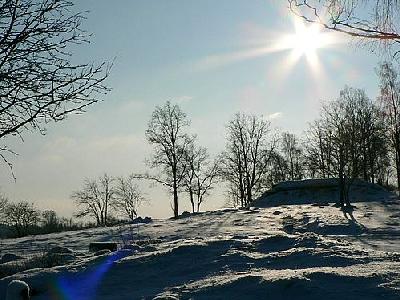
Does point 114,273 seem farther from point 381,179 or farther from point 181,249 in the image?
point 381,179

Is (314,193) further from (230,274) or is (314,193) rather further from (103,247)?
(230,274)

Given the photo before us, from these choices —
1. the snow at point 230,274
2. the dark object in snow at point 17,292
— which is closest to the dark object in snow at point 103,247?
the snow at point 230,274

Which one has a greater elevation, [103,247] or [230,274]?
[103,247]

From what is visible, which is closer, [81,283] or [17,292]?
[17,292]

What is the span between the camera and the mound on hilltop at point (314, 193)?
3769cm

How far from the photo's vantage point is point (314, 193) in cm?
3966

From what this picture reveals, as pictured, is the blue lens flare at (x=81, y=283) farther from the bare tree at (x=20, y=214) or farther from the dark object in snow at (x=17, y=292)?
the bare tree at (x=20, y=214)

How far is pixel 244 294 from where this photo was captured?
5.44 metres

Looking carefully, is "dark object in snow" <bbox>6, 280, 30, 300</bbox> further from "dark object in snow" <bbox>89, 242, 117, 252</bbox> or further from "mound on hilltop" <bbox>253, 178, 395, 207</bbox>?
"mound on hilltop" <bbox>253, 178, 395, 207</bbox>

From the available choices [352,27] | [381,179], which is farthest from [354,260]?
[381,179]

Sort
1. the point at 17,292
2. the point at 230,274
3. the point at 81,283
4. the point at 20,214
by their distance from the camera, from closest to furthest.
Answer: the point at 17,292 → the point at 230,274 → the point at 81,283 → the point at 20,214

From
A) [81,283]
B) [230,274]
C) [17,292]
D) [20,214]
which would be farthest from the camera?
[20,214]

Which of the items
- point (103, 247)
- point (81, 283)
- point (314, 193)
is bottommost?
point (81, 283)

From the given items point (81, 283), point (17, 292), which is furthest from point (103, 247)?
point (17, 292)
